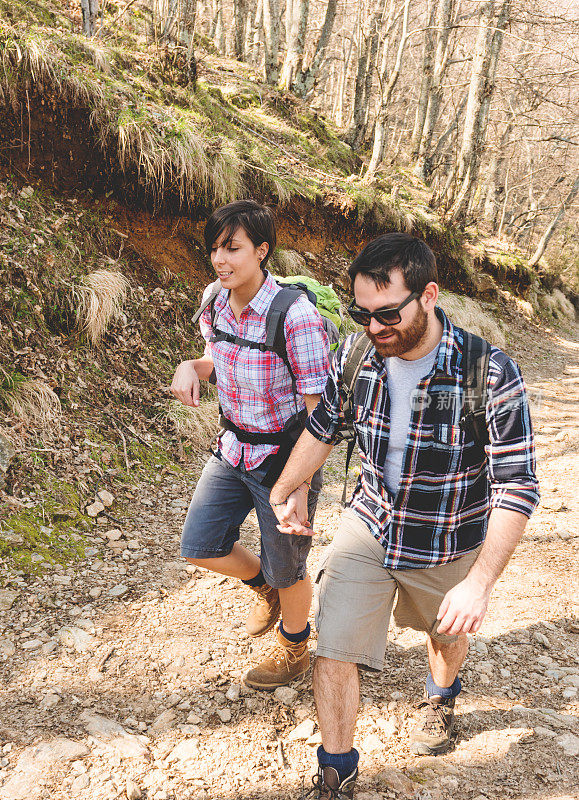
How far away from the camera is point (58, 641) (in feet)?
10.8

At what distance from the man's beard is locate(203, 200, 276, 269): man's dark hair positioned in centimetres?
90

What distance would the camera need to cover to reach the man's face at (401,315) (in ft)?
6.86

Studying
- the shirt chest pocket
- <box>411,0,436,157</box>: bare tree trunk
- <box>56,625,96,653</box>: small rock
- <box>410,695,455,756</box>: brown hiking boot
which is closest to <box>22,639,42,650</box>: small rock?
<box>56,625,96,653</box>: small rock

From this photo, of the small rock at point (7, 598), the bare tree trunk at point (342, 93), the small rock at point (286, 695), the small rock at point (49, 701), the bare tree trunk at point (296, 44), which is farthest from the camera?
the bare tree trunk at point (342, 93)

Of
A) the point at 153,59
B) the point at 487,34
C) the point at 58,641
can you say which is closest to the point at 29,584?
the point at 58,641

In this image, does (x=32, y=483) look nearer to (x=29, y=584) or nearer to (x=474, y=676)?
(x=29, y=584)

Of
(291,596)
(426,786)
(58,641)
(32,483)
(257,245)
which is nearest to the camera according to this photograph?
(426,786)

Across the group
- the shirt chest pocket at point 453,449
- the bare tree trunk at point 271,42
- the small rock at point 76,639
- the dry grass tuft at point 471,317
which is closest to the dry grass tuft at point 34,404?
the small rock at point 76,639

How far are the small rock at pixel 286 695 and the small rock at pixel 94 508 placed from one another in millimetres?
2150

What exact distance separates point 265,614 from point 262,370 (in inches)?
63.8

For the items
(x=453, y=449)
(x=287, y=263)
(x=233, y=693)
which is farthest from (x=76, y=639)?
(x=287, y=263)

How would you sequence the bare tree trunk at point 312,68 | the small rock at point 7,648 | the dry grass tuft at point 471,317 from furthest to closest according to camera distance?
the bare tree trunk at point 312,68, the dry grass tuft at point 471,317, the small rock at point 7,648

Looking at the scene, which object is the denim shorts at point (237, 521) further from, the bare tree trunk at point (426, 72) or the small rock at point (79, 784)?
the bare tree trunk at point (426, 72)

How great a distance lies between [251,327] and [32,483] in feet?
8.59
